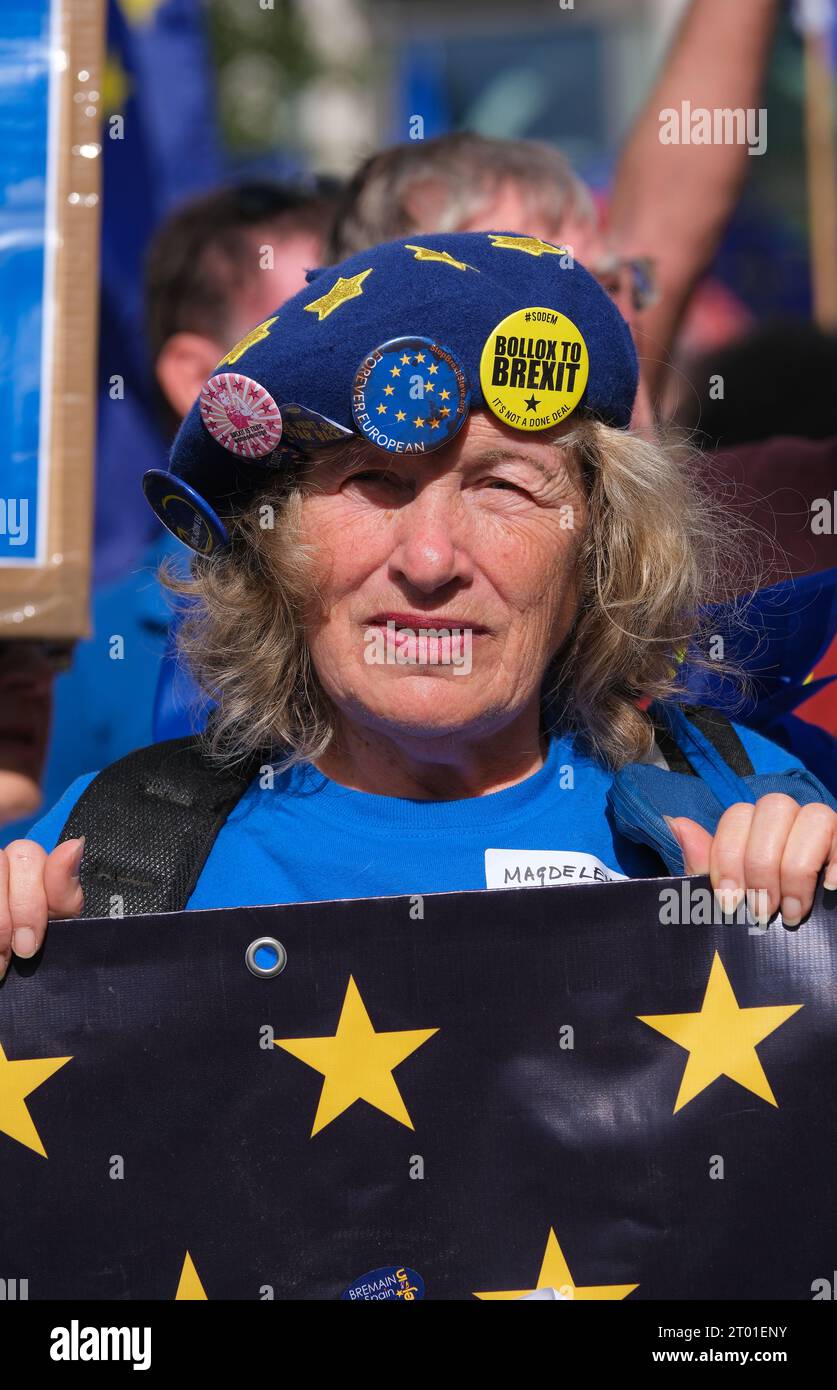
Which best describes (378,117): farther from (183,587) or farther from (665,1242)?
(665,1242)

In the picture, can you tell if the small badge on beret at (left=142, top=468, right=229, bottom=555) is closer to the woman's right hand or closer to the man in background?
the woman's right hand

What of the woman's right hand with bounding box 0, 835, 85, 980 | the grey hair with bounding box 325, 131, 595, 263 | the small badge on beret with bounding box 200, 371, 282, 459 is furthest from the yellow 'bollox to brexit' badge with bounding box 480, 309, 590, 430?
the grey hair with bounding box 325, 131, 595, 263

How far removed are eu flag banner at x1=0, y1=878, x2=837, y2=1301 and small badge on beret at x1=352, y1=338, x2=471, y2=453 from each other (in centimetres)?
58

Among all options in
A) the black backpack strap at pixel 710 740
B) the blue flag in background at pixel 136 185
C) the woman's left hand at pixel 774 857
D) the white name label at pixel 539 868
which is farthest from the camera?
the blue flag in background at pixel 136 185

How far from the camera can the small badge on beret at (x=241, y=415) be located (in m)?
2.03

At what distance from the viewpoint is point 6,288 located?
2.29 metres

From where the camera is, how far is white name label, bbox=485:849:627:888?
6.84ft

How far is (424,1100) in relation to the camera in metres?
1.84

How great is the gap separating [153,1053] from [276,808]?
47 centimetres

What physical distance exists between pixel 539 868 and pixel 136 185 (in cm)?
358

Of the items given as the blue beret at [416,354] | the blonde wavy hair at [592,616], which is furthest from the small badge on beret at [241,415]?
the blonde wavy hair at [592,616]

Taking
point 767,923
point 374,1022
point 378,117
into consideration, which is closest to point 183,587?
point 374,1022

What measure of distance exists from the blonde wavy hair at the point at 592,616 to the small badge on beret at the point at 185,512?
42 millimetres

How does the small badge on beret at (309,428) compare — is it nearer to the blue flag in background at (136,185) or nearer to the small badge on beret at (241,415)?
the small badge on beret at (241,415)
